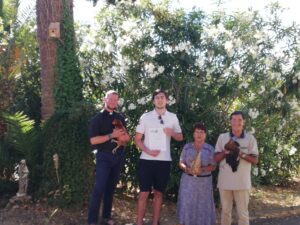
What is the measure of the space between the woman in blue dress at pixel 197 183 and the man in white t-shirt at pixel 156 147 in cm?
26

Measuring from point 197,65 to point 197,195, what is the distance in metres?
2.26

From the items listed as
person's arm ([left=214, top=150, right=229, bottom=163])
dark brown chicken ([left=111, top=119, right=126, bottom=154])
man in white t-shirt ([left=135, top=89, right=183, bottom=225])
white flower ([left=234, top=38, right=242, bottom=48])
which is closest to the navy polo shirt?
dark brown chicken ([left=111, top=119, right=126, bottom=154])

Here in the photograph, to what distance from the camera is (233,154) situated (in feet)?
18.1

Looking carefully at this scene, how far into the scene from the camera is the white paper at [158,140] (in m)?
5.87

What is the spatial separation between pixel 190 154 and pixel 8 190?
133 inches

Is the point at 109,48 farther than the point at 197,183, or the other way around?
the point at 109,48

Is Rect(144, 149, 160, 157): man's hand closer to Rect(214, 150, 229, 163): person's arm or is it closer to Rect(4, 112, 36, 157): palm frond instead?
Rect(214, 150, 229, 163): person's arm

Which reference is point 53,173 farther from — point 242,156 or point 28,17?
point 28,17

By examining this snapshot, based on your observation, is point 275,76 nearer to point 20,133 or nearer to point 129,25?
point 129,25

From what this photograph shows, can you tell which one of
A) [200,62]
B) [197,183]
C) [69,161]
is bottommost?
[197,183]

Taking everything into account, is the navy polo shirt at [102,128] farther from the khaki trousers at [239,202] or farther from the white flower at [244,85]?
the white flower at [244,85]

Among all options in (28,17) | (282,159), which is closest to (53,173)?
(28,17)

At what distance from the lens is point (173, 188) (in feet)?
25.0

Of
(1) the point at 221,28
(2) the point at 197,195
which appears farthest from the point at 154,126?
(1) the point at 221,28
